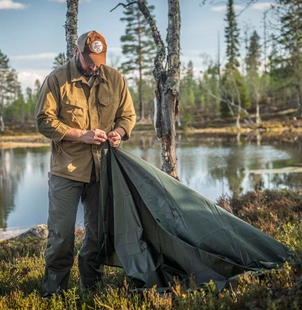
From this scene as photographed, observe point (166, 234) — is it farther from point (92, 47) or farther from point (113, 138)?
point (92, 47)

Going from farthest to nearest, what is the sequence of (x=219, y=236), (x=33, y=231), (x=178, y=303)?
(x=33, y=231) → (x=219, y=236) → (x=178, y=303)

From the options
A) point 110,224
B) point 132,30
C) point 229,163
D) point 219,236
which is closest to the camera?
point 219,236

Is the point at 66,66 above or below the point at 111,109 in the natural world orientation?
above

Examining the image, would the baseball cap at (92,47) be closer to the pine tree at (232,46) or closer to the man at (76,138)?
the man at (76,138)

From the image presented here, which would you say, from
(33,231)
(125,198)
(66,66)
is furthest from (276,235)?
(33,231)

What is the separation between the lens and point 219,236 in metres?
4.09

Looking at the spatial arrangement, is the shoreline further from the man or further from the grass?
the man

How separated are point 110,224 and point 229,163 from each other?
20.2 m

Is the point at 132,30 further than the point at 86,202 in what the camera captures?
Yes

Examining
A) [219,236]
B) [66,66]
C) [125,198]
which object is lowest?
[219,236]

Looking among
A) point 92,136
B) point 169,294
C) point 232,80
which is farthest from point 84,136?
point 232,80

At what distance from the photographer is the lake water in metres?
15.1

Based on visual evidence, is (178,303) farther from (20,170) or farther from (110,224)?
(20,170)

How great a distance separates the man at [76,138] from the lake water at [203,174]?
7384mm
